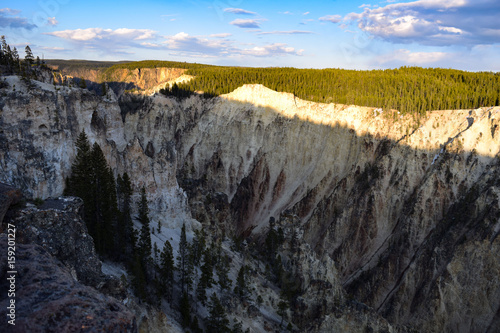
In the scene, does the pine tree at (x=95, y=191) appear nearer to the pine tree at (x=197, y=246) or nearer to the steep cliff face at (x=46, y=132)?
the steep cliff face at (x=46, y=132)

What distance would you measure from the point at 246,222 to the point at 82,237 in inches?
1688

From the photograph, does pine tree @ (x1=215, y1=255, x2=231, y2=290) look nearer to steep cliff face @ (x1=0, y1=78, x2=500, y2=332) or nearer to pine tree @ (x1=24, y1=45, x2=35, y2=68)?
steep cliff face @ (x1=0, y1=78, x2=500, y2=332)

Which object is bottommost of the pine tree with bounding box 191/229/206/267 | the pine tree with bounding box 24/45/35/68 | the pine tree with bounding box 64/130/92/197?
the pine tree with bounding box 191/229/206/267

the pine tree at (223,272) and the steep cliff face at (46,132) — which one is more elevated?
the steep cliff face at (46,132)

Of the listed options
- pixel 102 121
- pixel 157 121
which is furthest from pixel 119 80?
pixel 102 121

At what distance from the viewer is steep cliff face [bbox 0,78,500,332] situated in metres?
26.3

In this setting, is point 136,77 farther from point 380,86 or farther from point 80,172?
point 80,172

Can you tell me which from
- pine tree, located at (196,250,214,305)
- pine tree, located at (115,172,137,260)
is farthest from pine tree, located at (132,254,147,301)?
pine tree, located at (196,250,214,305)

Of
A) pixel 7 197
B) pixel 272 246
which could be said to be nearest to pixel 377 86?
pixel 272 246

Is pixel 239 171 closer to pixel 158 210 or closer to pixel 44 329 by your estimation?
pixel 158 210

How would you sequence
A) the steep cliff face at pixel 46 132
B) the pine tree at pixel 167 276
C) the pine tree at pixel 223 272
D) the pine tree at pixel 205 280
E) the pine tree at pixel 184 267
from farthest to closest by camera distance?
1. the pine tree at pixel 223 272
2. the pine tree at pixel 184 267
3. the pine tree at pixel 205 280
4. the pine tree at pixel 167 276
5. the steep cliff face at pixel 46 132

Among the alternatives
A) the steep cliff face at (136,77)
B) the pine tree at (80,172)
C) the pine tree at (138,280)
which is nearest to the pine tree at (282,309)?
the pine tree at (138,280)

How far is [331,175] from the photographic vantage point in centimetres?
5362

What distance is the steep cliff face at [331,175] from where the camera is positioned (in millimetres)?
26342
